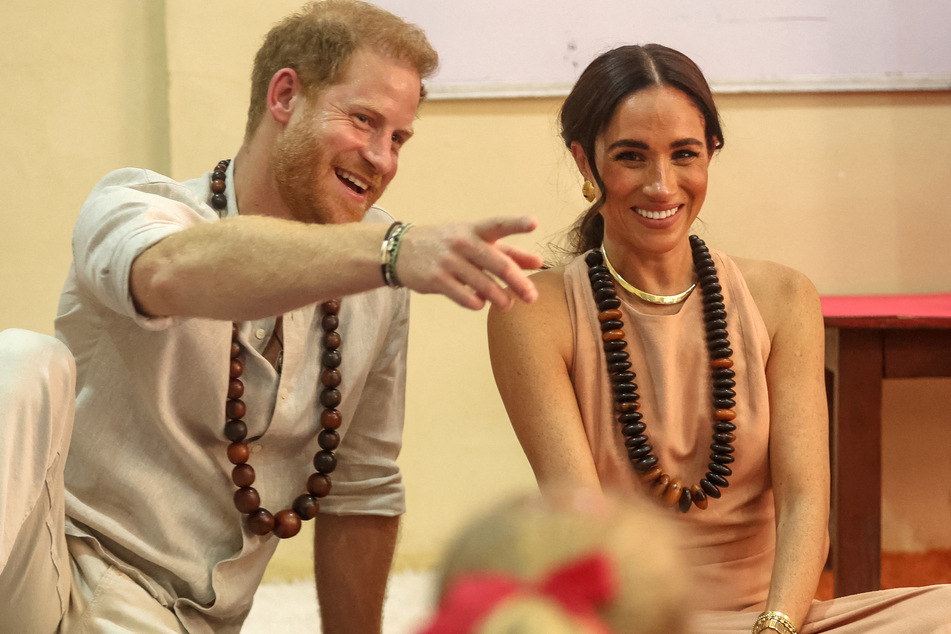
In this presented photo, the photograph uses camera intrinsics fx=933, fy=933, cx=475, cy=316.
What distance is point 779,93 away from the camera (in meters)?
2.71

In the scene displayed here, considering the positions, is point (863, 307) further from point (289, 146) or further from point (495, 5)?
point (289, 146)

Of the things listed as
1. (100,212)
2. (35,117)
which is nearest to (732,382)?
(100,212)

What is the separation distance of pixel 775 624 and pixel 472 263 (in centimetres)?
91

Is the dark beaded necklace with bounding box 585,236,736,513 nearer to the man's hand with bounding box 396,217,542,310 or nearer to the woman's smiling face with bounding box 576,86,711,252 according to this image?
the woman's smiling face with bounding box 576,86,711,252

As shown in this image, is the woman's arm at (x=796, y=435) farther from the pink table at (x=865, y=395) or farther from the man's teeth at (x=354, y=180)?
the man's teeth at (x=354, y=180)

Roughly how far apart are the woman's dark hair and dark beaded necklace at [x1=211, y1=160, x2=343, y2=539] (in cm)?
56

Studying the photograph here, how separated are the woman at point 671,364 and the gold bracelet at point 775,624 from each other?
70mm

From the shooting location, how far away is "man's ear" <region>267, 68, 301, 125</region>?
161cm

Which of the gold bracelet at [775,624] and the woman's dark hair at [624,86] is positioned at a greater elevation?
the woman's dark hair at [624,86]

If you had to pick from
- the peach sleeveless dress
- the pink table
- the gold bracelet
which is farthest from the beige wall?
the gold bracelet

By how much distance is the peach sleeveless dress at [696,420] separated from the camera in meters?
1.64

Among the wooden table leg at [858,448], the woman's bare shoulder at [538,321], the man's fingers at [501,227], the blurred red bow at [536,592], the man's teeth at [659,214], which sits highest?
the man's teeth at [659,214]

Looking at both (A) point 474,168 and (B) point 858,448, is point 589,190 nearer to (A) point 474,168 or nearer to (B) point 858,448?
(B) point 858,448

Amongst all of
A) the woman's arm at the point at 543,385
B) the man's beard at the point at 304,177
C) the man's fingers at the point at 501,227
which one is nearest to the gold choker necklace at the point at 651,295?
the woman's arm at the point at 543,385
